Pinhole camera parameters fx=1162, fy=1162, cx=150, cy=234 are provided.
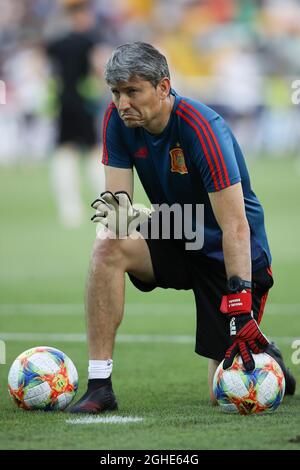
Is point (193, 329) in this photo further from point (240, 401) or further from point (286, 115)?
point (286, 115)

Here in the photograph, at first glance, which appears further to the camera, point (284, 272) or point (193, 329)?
point (284, 272)

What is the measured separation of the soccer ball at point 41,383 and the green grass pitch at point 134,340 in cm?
10

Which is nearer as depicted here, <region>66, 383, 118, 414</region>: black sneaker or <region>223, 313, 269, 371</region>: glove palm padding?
<region>223, 313, 269, 371</region>: glove palm padding

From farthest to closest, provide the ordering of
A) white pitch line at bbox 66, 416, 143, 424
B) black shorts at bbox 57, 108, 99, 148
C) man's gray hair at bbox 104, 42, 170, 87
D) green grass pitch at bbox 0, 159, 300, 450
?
black shorts at bbox 57, 108, 99, 148, man's gray hair at bbox 104, 42, 170, 87, white pitch line at bbox 66, 416, 143, 424, green grass pitch at bbox 0, 159, 300, 450

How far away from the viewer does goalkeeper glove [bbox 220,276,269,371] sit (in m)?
6.02

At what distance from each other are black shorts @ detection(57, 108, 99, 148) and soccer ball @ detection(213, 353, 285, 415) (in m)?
12.0

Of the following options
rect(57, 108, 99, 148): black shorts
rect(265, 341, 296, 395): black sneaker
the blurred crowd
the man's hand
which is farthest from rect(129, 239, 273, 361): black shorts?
the blurred crowd

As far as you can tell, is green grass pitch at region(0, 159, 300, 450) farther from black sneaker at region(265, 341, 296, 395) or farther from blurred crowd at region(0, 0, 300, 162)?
blurred crowd at region(0, 0, 300, 162)

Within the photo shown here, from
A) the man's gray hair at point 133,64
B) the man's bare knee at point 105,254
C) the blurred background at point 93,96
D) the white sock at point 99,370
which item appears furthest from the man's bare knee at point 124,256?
the blurred background at point 93,96
